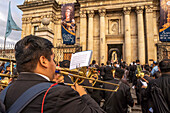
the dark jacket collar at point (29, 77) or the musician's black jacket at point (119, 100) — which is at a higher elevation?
the dark jacket collar at point (29, 77)

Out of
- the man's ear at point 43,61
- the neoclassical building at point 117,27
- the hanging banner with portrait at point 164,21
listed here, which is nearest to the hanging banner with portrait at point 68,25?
the neoclassical building at point 117,27

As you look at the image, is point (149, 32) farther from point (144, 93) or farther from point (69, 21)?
point (144, 93)

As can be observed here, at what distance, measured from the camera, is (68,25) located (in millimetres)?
20469

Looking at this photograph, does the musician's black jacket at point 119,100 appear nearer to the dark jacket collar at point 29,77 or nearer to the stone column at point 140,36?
the dark jacket collar at point 29,77

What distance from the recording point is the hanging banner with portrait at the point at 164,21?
17000mm

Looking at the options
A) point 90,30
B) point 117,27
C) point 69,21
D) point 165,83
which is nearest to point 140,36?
point 117,27

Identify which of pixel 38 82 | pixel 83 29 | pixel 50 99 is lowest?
pixel 50 99

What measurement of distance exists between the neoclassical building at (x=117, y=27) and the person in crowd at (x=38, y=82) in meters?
17.4

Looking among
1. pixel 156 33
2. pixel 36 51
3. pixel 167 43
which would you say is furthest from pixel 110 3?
pixel 36 51

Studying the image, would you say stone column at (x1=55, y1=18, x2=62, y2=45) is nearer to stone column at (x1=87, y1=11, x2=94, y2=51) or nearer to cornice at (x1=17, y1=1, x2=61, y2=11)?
cornice at (x1=17, y1=1, x2=61, y2=11)

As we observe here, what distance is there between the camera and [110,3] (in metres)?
19.4

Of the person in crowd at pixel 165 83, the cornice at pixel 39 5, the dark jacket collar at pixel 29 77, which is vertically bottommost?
the person in crowd at pixel 165 83

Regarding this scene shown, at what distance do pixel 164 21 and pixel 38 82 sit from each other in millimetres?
20146

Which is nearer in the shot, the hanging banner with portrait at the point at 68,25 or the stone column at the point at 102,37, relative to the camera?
the stone column at the point at 102,37
